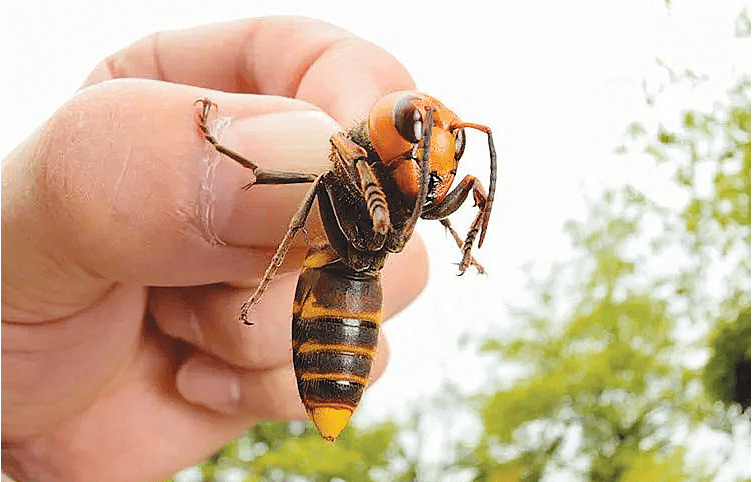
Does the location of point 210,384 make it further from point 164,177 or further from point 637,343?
point 637,343

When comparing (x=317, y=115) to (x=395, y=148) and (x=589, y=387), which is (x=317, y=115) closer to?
(x=395, y=148)

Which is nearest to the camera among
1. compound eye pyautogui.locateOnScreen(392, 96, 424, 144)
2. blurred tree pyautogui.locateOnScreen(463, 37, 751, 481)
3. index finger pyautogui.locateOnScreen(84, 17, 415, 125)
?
compound eye pyautogui.locateOnScreen(392, 96, 424, 144)

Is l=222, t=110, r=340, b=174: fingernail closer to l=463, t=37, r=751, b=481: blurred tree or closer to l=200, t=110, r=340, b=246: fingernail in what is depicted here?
l=200, t=110, r=340, b=246: fingernail

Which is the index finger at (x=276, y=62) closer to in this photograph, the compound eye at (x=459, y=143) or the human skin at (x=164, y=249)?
the human skin at (x=164, y=249)

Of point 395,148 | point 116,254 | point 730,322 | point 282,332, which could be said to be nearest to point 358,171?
point 395,148

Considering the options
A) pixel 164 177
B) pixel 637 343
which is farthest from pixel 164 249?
pixel 637 343

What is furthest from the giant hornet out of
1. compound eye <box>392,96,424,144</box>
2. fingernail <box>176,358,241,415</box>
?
fingernail <box>176,358,241,415</box>

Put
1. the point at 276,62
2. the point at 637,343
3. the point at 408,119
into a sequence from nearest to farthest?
the point at 408,119, the point at 276,62, the point at 637,343
